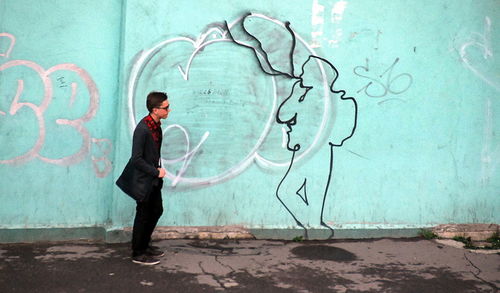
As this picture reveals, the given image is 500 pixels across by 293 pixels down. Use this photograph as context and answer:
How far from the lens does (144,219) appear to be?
4711 mm

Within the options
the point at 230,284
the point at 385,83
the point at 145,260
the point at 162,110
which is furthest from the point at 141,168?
the point at 385,83

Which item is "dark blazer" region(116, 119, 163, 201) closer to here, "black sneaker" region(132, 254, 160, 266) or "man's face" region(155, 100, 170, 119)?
"man's face" region(155, 100, 170, 119)

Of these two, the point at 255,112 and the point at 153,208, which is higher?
the point at 255,112

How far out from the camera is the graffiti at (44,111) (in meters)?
5.12

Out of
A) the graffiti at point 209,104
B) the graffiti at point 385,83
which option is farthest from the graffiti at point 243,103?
the graffiti at point 385,83

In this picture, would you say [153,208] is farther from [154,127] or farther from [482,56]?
[482,56]

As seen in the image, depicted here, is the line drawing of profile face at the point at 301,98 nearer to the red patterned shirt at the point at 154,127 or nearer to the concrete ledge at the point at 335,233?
the concrete ledge at the point at 335,233

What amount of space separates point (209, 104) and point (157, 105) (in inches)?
36.0

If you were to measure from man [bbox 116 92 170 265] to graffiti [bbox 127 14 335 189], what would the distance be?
675mm

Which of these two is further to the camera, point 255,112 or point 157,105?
point 255,112

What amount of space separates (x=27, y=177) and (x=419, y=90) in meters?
4.23

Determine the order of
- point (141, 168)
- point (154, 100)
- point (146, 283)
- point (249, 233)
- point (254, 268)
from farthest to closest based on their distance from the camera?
1. point (249, 233)
2. point (254, 268)
3. point (154, 100)
4. point (141, 168)
5. point (146, 283)

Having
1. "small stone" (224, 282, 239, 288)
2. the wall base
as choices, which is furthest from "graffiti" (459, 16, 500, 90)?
"small stone" (224, 282, 239, 288)

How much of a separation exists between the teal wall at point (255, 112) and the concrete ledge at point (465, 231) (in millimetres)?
102
